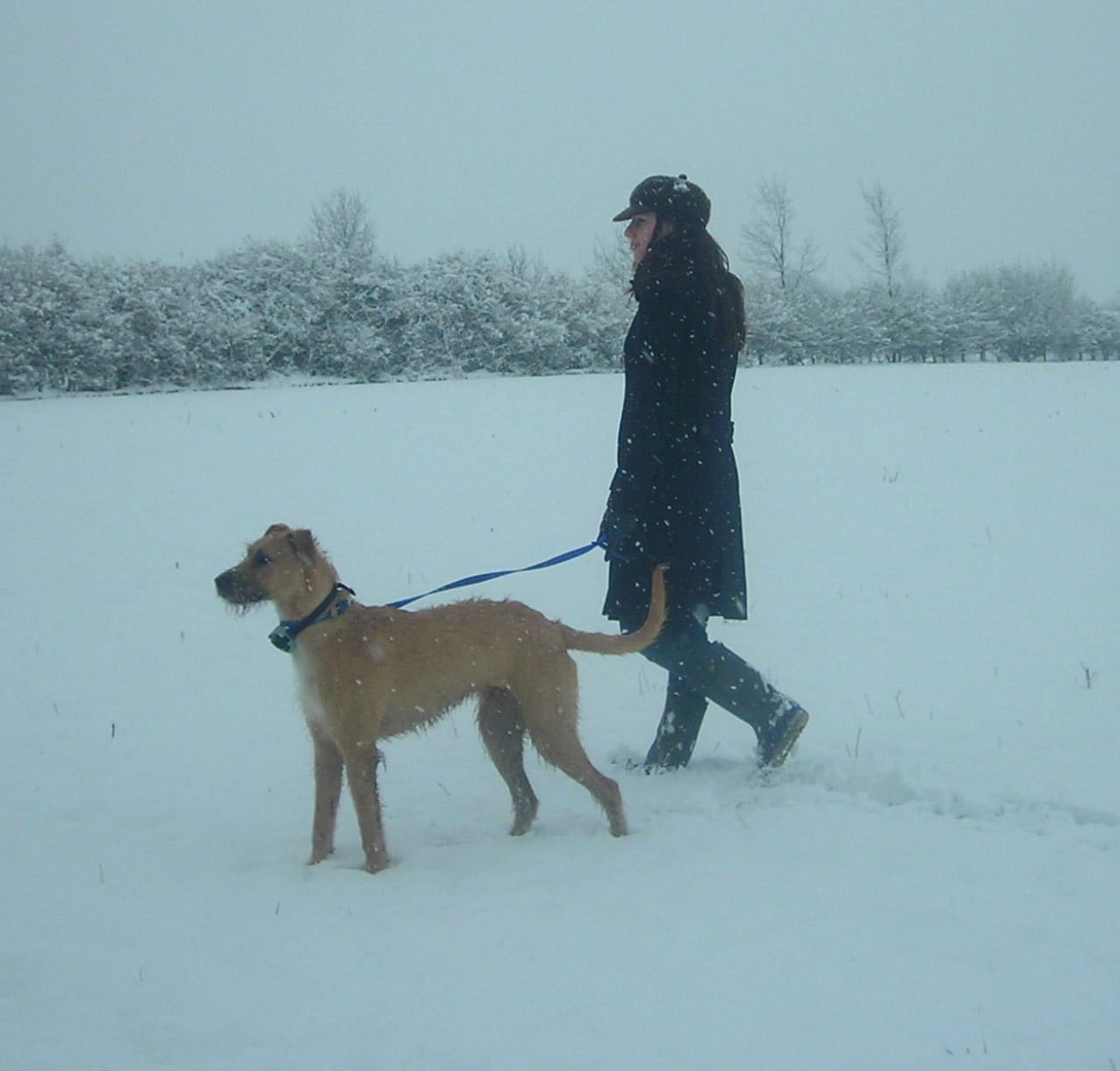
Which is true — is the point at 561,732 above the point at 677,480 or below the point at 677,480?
below

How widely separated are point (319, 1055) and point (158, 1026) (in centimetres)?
47

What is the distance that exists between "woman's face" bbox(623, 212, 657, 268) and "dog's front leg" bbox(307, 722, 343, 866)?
2277mm

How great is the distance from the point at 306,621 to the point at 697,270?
6.78ft

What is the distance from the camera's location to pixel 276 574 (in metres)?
3.66

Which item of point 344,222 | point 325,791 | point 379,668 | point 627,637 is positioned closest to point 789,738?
point 627,637

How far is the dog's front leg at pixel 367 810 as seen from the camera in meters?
3.58

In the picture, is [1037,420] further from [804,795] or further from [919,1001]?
[919,1001]

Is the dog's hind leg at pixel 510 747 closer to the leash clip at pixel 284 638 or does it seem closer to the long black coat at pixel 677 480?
the long black coat at pixel 677 480

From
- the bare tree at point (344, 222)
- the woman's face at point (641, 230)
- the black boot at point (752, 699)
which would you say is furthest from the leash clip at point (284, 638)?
the bare tree at point (344, 222)

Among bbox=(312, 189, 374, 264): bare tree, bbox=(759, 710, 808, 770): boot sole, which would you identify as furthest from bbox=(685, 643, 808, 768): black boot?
bbox=(312, 189, 374, 264): bare tree

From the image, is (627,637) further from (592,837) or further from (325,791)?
(325,791)

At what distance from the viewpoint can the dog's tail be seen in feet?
12.6

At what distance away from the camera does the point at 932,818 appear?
365cm

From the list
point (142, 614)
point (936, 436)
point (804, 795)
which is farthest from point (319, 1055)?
point (936, 436)
